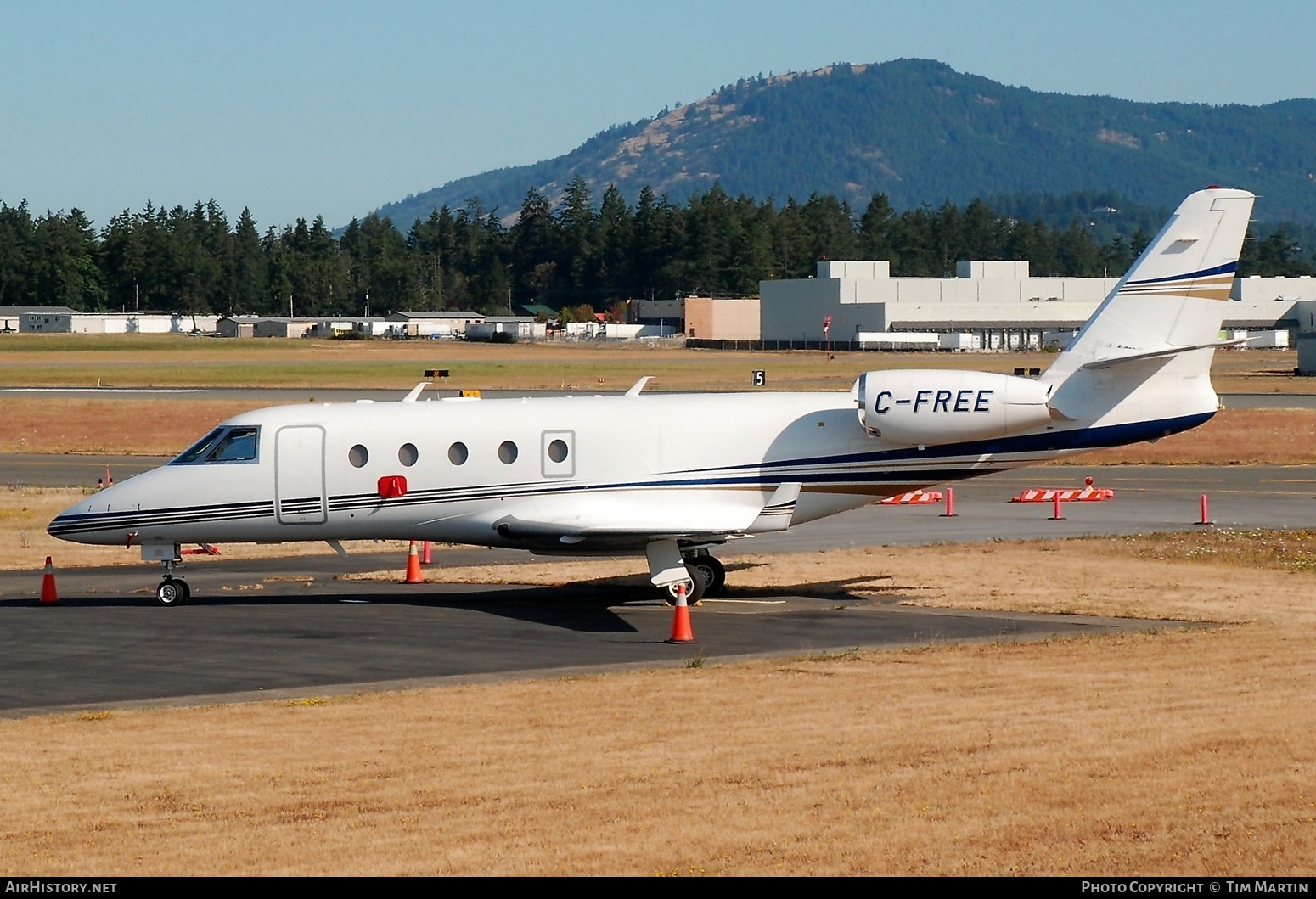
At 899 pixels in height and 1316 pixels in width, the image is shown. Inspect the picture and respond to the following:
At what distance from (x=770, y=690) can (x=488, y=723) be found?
3224 millimetres

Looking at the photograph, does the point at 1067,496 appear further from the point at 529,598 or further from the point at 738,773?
the point at 738,773

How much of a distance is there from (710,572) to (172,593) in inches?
324

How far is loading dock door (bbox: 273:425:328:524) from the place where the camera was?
23547 millimetres

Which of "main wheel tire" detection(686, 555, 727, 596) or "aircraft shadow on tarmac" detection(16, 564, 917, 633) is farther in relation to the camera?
"main wheel tire" detection(686, 555, 727, 596)

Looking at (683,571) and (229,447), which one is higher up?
(229,447)

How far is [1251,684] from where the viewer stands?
15.6m

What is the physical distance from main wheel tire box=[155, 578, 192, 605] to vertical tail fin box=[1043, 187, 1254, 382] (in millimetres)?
13458

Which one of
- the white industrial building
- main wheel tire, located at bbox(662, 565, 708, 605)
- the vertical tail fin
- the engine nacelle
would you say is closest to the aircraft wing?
main wheel tire, located at bbox(662, 565, 708, 605)

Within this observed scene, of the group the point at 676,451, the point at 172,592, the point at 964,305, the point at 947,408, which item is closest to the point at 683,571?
the point at 676,451

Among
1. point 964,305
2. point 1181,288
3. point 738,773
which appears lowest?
point 738,773

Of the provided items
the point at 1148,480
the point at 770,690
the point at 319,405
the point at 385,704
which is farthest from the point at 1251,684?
the point at 1148,480

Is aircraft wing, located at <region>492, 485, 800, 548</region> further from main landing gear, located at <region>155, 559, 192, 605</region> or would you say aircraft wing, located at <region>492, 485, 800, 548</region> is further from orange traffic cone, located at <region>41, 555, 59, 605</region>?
orange traffic cone, located at <region>41, 555, 59, 605</region>

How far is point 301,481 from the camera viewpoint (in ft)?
77.3

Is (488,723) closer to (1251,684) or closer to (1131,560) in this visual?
(1251,684)
